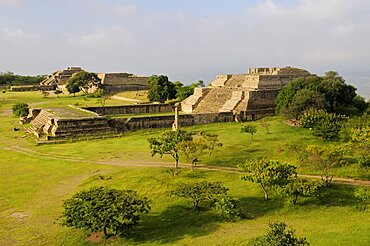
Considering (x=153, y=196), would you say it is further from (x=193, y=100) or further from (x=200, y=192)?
(x=193, y=100)

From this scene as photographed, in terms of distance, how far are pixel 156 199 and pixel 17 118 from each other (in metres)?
37.4

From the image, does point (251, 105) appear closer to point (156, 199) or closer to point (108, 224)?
point (156, 199)

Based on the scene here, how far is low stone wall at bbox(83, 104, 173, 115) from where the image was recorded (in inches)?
2062

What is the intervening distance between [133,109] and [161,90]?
8.67 meters

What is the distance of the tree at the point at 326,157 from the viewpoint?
24.4 m

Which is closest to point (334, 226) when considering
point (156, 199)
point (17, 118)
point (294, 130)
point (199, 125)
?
point (156, 199)

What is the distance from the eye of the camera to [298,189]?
21.3 m

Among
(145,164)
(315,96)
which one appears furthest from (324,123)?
(145,164)

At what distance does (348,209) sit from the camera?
21000mm

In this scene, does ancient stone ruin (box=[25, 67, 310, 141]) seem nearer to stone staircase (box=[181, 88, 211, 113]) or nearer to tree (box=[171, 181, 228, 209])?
stone staircase (box=[181, 88, 211, 113])

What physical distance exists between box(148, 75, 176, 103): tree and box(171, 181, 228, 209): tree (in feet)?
130

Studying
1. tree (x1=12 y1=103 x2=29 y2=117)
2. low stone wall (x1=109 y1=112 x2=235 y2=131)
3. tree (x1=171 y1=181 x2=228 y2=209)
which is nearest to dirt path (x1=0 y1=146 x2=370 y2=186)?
tree (x1=171 y1=181 x2=228 y2=209)

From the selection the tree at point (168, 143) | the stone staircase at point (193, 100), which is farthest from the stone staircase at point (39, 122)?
the stone staircase at point (193, 100)

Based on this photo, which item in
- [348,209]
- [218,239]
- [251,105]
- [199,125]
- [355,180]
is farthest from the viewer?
[251,105]
